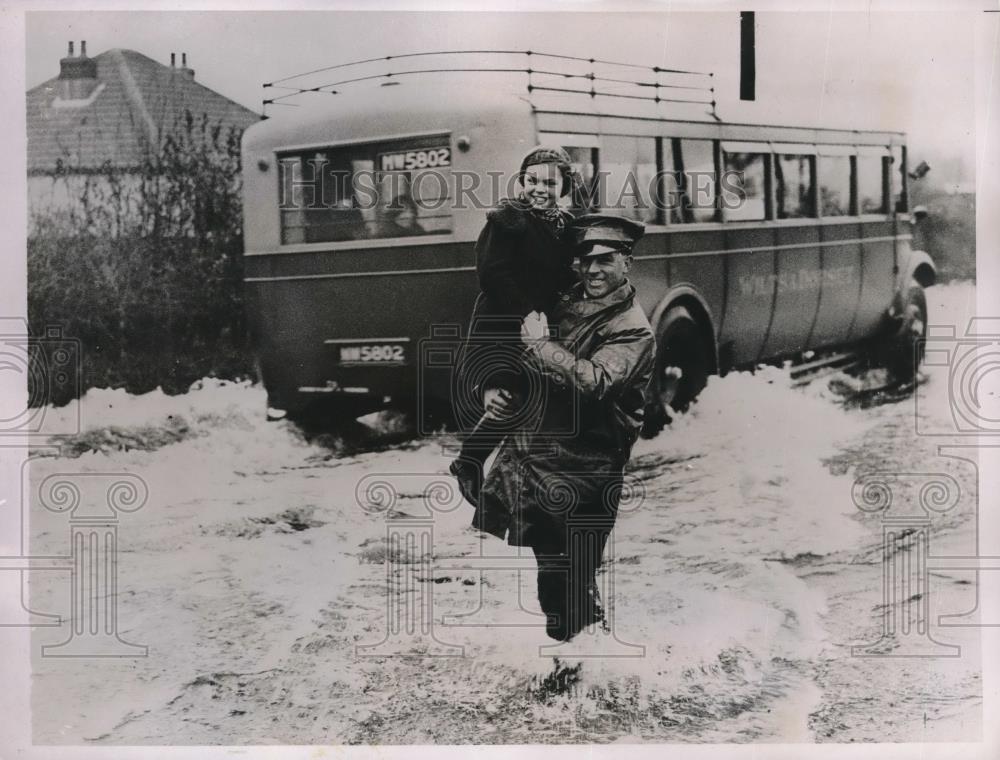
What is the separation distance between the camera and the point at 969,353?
349cm

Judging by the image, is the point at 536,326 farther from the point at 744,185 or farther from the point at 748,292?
the point at 744,185

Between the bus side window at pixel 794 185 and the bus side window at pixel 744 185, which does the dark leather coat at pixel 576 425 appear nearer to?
the bus side window at pixel 744 185

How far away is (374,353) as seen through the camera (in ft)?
10.9

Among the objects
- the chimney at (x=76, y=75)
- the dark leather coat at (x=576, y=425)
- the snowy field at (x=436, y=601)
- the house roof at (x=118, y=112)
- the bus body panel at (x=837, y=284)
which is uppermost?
the chimney at (x=76, y=75)

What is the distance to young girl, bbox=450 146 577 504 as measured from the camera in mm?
3238

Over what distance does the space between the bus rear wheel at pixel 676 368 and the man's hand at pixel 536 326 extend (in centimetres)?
42

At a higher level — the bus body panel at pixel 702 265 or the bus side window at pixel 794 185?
the bus side window at pixel 794 185

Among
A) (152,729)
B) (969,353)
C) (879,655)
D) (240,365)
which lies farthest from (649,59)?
(152,729)

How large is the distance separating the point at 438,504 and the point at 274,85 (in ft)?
5.55

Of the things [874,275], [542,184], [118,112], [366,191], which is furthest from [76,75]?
[874,275]

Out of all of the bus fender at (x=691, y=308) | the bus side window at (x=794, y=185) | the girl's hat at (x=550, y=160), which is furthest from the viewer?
the bus side window at (x=794, y=185)

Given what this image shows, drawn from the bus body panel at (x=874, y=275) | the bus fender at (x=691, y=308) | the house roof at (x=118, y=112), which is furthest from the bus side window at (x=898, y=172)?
the house roof at (x=118, y=112)

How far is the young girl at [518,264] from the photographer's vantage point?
3238 mm

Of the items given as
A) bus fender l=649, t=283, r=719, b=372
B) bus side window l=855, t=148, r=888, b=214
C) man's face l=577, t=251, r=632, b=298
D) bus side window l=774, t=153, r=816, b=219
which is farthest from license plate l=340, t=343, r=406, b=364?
bus side window l=855, t=148, r=888, b=214
